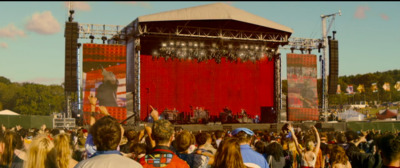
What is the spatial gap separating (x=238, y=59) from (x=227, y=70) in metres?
1.16

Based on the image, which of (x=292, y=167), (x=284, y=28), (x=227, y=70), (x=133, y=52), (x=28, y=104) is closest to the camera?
(x=292, y=167)

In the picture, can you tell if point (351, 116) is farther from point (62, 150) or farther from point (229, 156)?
point (62, 150)

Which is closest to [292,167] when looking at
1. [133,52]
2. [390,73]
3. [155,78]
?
[133,52]

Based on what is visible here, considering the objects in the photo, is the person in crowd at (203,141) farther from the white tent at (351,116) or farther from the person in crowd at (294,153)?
the white tent at (351,116)

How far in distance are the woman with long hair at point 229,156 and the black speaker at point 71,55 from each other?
2262 centimetres

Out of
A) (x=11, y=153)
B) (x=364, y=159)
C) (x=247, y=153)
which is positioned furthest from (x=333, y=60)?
(x=11, y=153)

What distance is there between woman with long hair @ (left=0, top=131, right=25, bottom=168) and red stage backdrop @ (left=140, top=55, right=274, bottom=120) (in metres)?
25.8

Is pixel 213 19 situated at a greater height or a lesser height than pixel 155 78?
greater

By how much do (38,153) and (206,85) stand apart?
29.0 m

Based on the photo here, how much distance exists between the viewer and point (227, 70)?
33469mm

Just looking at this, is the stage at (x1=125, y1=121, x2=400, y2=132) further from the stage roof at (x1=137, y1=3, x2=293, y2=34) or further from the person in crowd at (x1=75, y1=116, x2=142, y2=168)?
the person in crowd at (x1=75, y1=116, x2=142, y2=168)

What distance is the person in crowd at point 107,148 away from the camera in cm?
317

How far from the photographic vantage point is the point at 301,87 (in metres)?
33.2

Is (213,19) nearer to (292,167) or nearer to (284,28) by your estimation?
(284,28)
